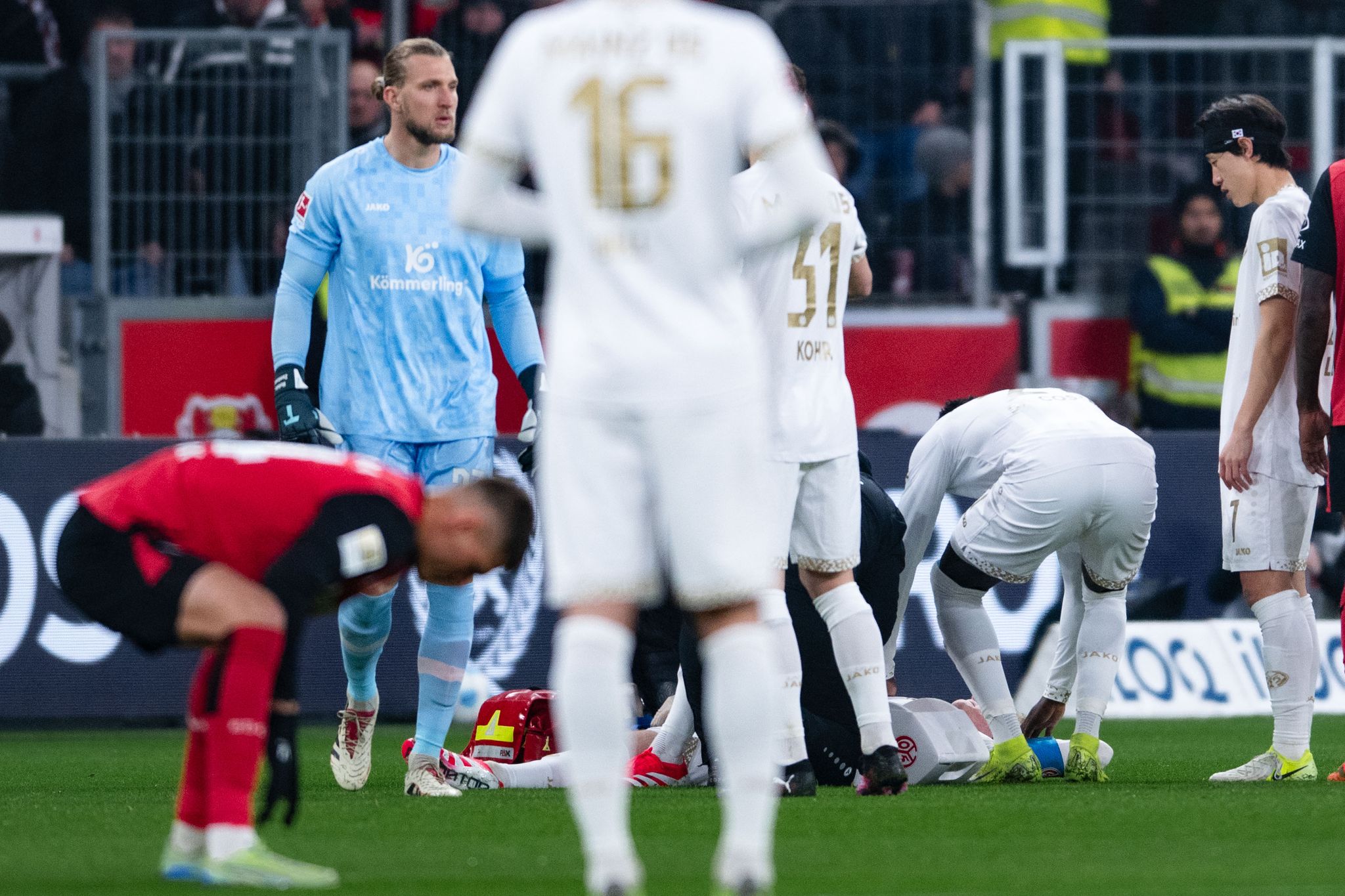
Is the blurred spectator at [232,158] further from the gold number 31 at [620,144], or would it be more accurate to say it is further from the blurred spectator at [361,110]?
the gold number 31 at [620,144]

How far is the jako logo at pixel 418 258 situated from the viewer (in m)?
6.54

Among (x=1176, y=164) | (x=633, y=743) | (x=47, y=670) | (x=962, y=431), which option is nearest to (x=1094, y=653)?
(x=962, y=431)

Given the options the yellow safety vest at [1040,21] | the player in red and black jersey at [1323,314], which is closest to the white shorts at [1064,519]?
the player in red and black jersey at [1323,314]

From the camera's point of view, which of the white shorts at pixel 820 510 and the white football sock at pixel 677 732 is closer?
the white shorts at pixel 820 510

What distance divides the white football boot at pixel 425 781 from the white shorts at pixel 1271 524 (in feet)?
7.94

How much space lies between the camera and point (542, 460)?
381cm

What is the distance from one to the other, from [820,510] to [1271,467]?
1477 millimetres

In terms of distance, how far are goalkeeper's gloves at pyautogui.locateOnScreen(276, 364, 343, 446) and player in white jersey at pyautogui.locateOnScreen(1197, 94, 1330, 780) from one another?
267 centimetres

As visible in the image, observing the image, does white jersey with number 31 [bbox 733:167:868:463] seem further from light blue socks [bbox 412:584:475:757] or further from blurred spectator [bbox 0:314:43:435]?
blurred spectator [bbox 0:314:43:435]

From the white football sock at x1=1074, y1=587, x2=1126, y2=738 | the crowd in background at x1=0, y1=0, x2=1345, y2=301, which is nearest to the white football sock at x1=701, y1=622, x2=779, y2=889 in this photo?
the white football sock at x1=1074, y1=587, x2=1126, y2=738

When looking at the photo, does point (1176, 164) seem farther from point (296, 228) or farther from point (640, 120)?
point (640, 120)

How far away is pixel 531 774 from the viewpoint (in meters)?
6.66

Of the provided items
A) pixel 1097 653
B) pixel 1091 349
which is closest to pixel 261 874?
pixel 1097 653

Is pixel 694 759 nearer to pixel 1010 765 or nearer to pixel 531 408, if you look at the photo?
pixel 1010 765
